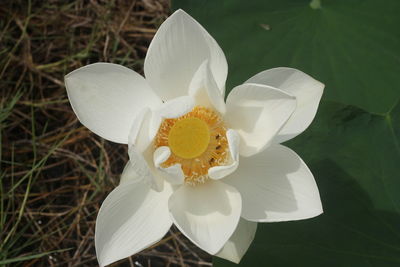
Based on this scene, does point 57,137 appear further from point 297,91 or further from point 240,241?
point 297,91

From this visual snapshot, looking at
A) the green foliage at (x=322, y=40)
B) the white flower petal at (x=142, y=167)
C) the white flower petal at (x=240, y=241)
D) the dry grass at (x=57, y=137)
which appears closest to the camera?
the white flower petal at (x=142, y=167)

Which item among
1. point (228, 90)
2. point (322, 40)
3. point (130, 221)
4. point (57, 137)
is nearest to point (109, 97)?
point (130, 221)

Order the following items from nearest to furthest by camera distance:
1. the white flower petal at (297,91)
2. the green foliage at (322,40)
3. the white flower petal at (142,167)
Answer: the white flower petal at (142,167) < the white flower petal at (297,91) < the green foliage at (322,40)

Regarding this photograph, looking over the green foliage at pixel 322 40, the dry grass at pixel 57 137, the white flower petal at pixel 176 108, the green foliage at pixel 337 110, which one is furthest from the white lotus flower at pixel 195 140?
the dry grass at pixel 57 137

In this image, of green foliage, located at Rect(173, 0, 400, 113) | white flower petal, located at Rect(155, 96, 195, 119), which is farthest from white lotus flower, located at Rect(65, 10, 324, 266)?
green foliage, located at Rect(173, 0, 400, 113)

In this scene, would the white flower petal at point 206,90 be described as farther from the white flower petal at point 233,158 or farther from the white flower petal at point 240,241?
the white flower petal at point 240,241

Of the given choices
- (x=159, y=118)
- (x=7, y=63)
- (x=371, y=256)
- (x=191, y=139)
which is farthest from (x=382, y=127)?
(x=7, y=63)
